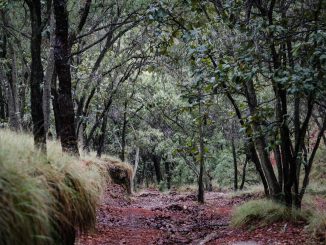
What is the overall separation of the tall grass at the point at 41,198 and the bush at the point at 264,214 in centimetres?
358

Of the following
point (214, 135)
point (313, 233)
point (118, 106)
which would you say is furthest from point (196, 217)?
point (214, 135)

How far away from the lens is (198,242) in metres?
7.75

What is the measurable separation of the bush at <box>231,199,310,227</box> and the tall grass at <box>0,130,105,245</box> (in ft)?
11.8

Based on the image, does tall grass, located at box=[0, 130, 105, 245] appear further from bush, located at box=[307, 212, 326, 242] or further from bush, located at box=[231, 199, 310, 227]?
bush, located at box=[231, 199, 310, 227]

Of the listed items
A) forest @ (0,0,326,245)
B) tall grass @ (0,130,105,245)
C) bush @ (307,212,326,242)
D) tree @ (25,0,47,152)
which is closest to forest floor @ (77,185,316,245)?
forest @ (0,0,326,245)

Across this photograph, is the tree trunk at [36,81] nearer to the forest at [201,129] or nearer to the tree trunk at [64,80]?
the forest at [201,129]

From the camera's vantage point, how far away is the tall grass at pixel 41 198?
339 cm

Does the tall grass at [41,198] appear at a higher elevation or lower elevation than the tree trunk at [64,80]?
lower

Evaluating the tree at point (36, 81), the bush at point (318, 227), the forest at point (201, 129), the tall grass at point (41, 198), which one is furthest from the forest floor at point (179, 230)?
the tree at point (36, 81)

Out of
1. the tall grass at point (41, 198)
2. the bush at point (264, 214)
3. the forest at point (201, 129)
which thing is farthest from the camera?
the bush at point (264, 214)

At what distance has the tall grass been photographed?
3.39 m

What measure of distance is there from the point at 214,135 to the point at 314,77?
22.7 metres

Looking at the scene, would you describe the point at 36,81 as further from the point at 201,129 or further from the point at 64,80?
the point at 201,129

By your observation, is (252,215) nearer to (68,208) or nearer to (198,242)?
(198,242)
